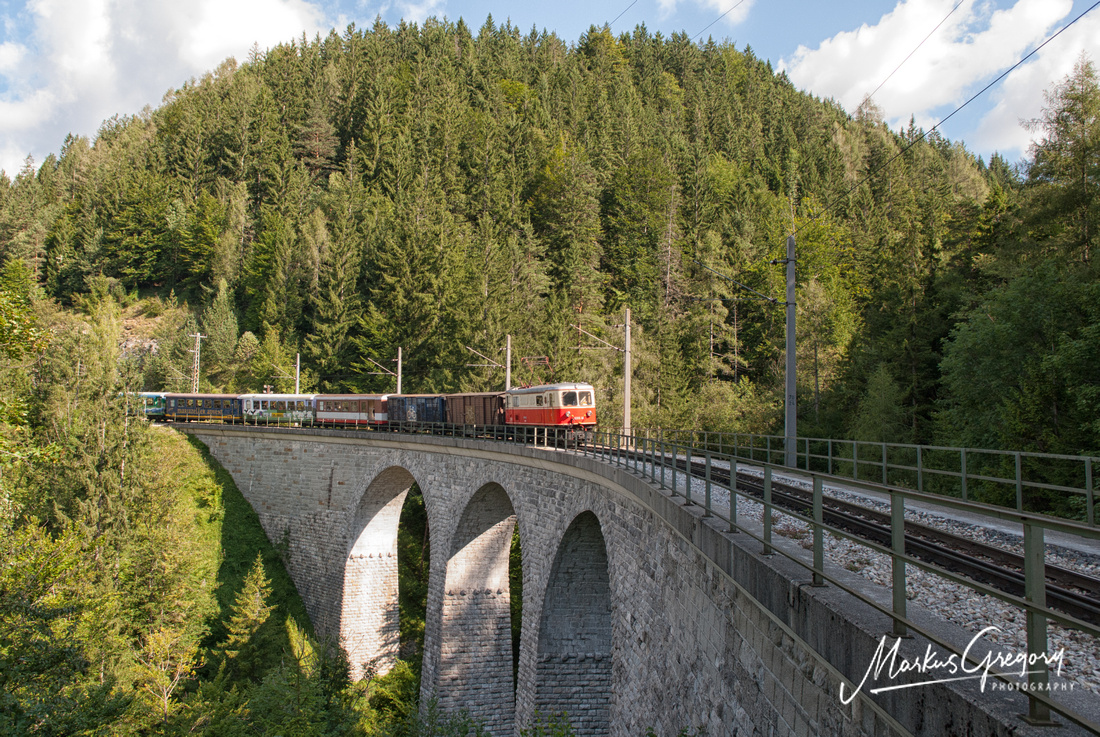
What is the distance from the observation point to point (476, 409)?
26.3 meters

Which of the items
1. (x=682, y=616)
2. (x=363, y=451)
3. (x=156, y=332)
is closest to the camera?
(x=682, y=616)

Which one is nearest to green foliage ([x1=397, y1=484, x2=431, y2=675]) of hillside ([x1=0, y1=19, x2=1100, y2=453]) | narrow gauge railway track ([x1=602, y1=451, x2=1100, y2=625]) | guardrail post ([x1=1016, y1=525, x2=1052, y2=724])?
hillside ([x1=0, y1=19, x2=1100, y2=453])

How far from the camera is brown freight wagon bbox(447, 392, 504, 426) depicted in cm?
2516

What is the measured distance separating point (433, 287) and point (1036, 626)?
1751 inches

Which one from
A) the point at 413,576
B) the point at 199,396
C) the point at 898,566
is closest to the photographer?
the point at 898,566

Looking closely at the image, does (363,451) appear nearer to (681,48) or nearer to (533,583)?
(533,583)

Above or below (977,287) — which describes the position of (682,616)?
below

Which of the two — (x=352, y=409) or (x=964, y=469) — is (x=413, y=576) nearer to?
(x=352, y=409)

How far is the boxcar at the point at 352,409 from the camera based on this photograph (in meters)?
31.7

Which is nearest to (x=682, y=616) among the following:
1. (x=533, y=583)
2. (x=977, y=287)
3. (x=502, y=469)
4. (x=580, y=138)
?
(x=533, y=583)

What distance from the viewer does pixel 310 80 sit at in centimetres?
7638

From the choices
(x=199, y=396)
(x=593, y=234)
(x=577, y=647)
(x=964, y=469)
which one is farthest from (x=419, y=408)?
(x=593, y=234)

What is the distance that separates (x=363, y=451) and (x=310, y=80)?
212ft

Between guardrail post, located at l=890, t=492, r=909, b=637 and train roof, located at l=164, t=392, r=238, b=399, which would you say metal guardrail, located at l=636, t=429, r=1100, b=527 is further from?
train roof, located at l=164, t=392, r=238, b=399
